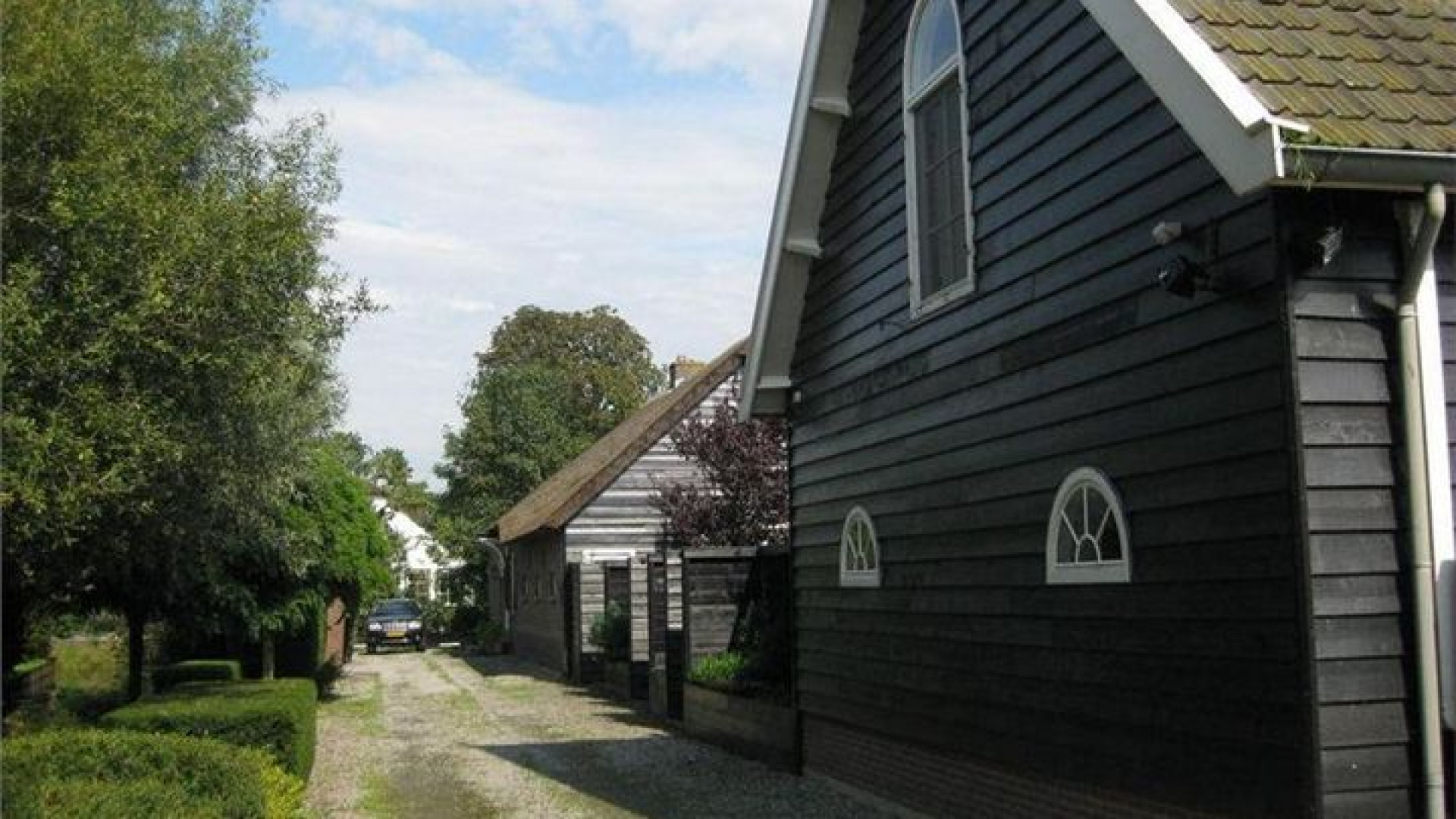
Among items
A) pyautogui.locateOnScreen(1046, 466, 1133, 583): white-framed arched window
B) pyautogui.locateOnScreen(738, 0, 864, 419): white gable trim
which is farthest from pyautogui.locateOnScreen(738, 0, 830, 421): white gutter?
pyautogui.locateOnScreen(1046, 466, 1133, 583): white-framed arched window

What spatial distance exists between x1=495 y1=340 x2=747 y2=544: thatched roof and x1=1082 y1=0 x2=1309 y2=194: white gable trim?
17.8 m

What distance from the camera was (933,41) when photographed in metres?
10.7

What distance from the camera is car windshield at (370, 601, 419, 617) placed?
166ft

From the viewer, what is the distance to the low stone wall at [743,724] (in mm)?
14008

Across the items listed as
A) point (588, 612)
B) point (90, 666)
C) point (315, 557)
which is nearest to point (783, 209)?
point (315, 557)

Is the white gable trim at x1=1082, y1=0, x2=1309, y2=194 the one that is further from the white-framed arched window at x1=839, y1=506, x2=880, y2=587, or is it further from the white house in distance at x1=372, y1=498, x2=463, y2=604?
the white house in distance at x1=372, y1=498, x2=463, y2=604

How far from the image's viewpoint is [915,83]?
11.0 m

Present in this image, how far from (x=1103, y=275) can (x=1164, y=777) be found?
2817 mm

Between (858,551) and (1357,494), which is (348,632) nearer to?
(858,551)

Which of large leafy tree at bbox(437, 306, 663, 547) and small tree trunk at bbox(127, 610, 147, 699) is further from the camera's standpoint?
large leafy tree at bbox(437, 306, 663, 547)

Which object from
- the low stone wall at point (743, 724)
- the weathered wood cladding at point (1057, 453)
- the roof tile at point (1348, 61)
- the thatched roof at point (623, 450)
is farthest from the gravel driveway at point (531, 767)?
the roof tile at point (1348, 61)

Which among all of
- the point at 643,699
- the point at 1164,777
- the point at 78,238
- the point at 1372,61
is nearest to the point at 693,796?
the point at 1164,777

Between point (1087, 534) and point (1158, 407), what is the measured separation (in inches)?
43.9

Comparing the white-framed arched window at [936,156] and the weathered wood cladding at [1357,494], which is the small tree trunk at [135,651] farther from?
the weathered wood cladding at [1357,494]
